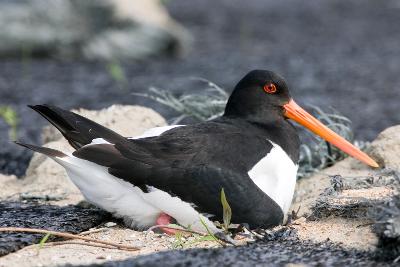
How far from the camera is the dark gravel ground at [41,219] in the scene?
4.18 metres

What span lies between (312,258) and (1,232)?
1.56 meters

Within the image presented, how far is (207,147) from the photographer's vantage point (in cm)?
448

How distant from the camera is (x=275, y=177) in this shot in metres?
4.56

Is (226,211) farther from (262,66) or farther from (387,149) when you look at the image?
(262,66)

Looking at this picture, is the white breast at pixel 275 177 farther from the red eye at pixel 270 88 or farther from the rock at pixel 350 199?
the red eye at pixel 270 88

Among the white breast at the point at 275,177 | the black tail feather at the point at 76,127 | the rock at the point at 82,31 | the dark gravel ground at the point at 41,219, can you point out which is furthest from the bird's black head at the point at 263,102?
the rock at the point at 82,31

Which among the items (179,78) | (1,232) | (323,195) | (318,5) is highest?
(318,5)

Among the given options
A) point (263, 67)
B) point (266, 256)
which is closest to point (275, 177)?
point (266, 256)

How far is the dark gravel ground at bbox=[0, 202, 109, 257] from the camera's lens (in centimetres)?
418

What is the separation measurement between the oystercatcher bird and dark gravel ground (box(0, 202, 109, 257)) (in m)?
0.17

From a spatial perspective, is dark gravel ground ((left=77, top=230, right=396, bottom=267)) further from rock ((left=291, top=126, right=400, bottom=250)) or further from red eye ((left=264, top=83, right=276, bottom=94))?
red eye ((left=264, top=83, right=276, bottom=94))

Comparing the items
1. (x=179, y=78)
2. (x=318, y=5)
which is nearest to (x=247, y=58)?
(x=179, y=78)

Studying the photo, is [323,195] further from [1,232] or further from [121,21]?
[121,21]

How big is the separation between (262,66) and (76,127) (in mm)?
6720
